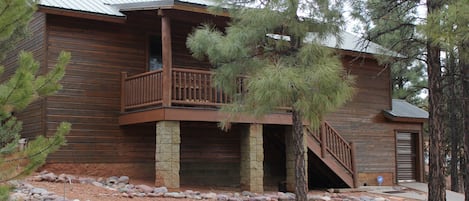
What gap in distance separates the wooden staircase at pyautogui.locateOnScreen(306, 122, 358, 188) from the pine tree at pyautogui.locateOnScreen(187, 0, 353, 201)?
507 cm

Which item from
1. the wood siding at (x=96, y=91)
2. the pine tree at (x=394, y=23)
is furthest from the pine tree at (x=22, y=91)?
the wood siding at (x=96, y=91)

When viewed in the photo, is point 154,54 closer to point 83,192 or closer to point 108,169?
point 108,169

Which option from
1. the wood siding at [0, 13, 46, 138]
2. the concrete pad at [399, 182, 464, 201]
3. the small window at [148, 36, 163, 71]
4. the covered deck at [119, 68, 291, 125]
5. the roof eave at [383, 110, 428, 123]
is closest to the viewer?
→ the covered deck at [119, 68, 291, 125]

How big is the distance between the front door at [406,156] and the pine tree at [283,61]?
1097 centimetres

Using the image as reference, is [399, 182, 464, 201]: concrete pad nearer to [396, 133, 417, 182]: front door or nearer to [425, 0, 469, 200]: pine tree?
[396, 133, 417, 182]: front door

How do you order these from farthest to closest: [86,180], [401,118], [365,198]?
[401,118] → [365,198] → [86,180]

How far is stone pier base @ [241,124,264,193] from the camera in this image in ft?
43.3

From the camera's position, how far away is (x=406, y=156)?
20.0 metres

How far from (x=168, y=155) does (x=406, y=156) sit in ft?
35.3

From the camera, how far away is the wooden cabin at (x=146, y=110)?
12.5 m

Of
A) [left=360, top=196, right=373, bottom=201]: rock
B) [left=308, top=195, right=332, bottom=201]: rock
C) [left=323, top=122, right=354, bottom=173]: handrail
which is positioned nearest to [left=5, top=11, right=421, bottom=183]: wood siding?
[left=323, top=122, right=354, bottom=173]: handrail

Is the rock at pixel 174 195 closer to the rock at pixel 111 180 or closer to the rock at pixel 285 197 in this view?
the rock at pixel 111 180

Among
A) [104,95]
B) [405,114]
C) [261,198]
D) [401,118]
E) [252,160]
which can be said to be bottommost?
A: [261,198]

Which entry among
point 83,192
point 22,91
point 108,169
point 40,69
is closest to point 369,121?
point 108,169
